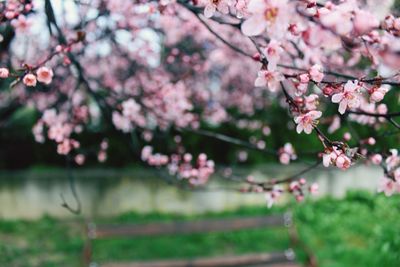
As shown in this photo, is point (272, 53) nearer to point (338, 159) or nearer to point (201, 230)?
point (338, 159)

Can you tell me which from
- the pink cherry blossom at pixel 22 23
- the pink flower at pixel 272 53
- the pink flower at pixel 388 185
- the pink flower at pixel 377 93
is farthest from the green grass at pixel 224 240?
the pink flower at pixel 272 53

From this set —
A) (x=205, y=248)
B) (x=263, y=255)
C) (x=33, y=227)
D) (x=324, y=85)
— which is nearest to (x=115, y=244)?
(x=205, y=248)

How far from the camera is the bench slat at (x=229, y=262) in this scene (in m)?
4.07

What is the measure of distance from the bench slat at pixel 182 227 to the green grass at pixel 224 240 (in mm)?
518

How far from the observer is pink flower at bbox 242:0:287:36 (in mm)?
1104

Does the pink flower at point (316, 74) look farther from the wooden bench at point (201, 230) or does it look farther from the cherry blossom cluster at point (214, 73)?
the wooden bench at point (201, 230)

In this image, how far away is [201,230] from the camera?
15.1 ft

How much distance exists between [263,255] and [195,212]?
2.47 m

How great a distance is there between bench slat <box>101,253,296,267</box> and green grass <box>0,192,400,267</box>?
50cm

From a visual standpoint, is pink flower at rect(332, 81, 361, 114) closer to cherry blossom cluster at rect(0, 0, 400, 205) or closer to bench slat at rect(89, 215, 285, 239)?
cherry blossom cluster at rect(0, 0, 400, 205)

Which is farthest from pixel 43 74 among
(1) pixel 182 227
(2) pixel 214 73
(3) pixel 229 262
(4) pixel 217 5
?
(2) pixel 214 73

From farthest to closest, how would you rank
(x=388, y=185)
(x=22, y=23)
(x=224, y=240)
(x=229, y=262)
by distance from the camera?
(x=224, y=240) → (x=229, y=262) → (x=22, y=23) → (x=388, y=185)

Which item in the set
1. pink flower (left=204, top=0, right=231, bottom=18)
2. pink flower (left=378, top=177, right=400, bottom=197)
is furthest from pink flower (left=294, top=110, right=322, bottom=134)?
pink flower (left=378, top=177, right=400, bottom=197)

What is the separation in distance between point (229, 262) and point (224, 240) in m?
1.34
